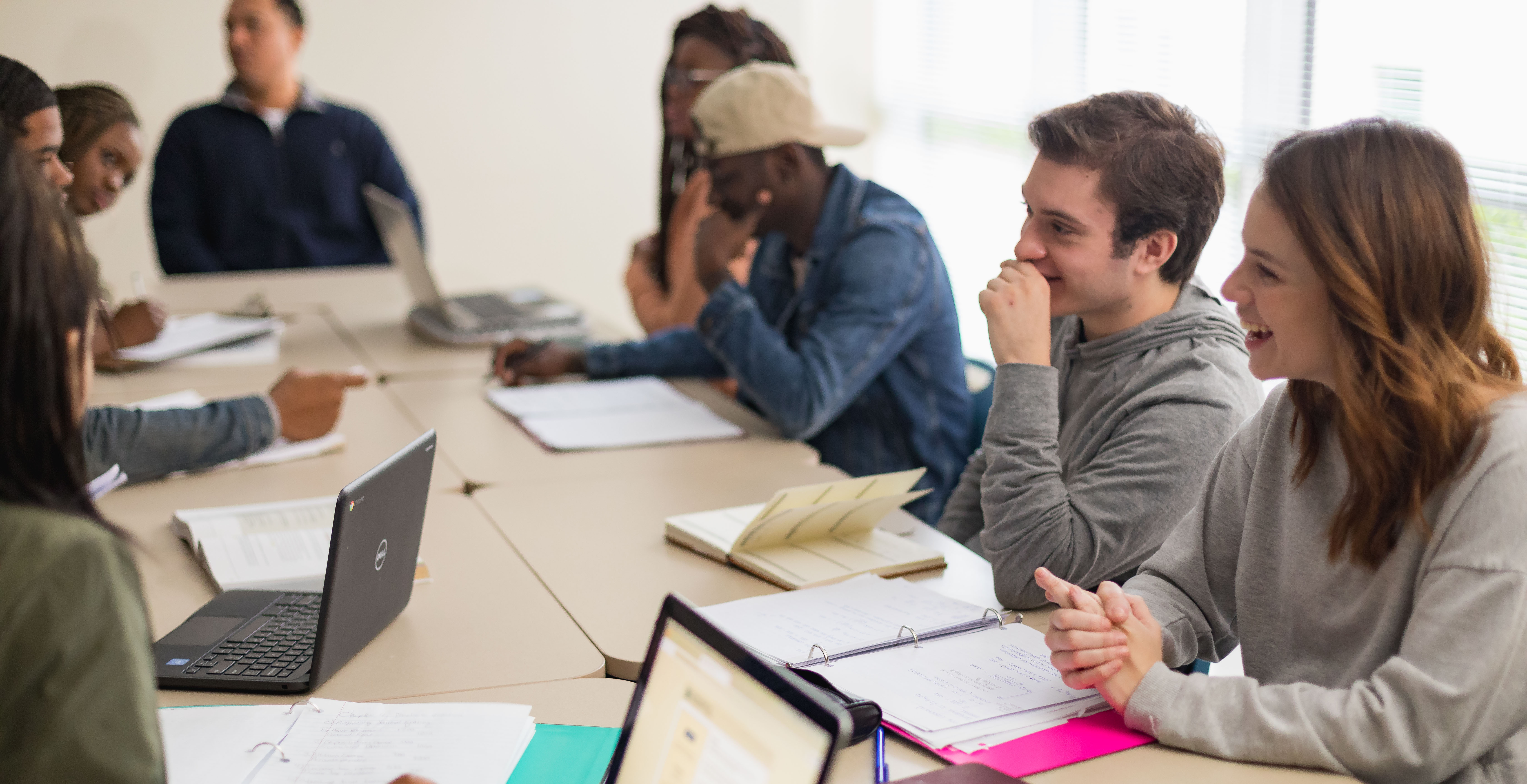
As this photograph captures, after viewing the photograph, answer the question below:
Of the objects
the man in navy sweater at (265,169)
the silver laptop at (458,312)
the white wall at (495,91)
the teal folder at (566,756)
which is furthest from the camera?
the white wall at (495,91)

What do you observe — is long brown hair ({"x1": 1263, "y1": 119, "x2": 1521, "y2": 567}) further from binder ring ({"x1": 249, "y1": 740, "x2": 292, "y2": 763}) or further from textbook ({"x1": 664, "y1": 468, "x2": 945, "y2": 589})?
binder ring ({"x1": 249, "y1": 740, "x2": 292, "y2": 763})

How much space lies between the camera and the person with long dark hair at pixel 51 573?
0.72 meters

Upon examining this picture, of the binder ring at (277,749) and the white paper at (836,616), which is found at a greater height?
the binder ring at (277,749)

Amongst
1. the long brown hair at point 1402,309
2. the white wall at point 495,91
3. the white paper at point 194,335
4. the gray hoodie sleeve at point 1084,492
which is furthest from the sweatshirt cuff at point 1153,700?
the white wall at point 495,91

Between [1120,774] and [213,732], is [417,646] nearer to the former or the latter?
[213,732]

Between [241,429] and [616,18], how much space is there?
3.43m

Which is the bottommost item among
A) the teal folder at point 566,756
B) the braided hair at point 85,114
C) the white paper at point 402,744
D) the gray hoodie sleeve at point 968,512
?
the gray hoodie sleeve at point 968,512

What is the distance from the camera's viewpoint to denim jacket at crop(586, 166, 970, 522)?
2.12 meters

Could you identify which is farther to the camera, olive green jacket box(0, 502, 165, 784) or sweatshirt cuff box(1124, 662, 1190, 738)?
sweatshirt cuff box(1124, 662, 1190, 738)

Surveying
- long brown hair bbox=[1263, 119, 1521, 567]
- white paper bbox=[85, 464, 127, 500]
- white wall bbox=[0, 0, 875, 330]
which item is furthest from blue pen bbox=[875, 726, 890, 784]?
white wall bbox=[0, 0, 875, 330]

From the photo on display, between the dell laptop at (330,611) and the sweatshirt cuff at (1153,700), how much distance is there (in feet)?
2.51

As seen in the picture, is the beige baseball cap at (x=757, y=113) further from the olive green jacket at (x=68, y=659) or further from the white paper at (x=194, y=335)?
the olive green jacket at (x=68, y=659)

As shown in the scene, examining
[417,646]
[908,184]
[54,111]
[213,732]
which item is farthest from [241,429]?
[908,184]

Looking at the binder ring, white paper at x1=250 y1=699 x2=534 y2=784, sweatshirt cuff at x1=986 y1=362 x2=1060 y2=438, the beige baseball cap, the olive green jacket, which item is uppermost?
the beige baseball cap
